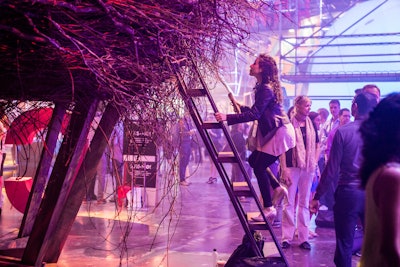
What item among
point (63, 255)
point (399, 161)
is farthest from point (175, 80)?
point (63, 255)

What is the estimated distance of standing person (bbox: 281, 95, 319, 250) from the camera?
6.48 meters

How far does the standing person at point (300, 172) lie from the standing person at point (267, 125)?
93 centimetres

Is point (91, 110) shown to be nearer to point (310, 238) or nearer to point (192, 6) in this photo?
point (192, 6)

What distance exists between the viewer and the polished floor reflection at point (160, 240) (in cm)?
577

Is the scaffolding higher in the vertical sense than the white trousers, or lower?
higher

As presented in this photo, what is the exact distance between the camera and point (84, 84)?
10.2 ft

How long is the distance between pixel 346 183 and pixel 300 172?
198cm

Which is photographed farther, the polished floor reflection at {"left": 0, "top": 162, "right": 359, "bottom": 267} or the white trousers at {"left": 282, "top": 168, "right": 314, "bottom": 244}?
the white trousers at {"left": 282, "top": 168, "right": 314, "bottom": 244}

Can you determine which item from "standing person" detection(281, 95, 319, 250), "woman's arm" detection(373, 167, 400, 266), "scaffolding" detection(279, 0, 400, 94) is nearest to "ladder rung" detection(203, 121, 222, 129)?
"standing person" detection(281, 95, 319, 250)

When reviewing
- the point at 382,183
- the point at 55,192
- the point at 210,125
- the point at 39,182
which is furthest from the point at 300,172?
the point at 382,183

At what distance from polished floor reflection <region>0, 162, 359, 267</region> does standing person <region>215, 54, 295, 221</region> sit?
92 cm

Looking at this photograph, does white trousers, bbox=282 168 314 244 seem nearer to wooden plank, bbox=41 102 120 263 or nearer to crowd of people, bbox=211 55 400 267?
crowd of people, bbox=211 55 400 267

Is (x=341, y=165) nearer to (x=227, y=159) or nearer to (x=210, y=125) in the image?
(x=227, y=159)

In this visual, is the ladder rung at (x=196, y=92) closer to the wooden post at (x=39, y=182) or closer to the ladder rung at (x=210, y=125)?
the ladder rung at (x=210, y=125)
